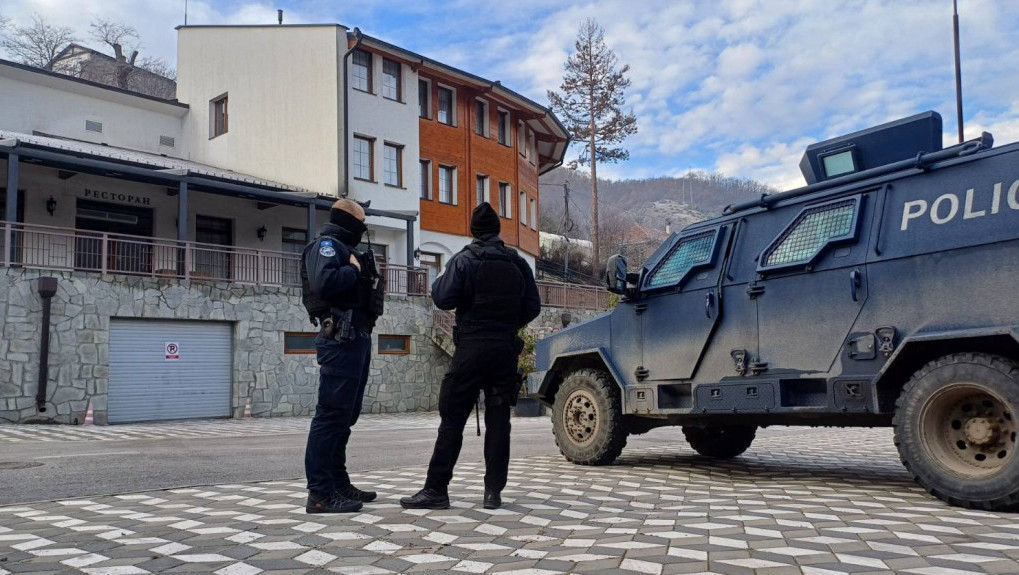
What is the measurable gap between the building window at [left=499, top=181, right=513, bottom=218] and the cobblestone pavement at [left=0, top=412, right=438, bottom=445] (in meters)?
16.0

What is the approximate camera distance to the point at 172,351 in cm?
1864

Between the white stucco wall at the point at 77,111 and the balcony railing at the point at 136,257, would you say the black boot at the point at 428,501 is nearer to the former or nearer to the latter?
the balcony railing at the point at 136,257

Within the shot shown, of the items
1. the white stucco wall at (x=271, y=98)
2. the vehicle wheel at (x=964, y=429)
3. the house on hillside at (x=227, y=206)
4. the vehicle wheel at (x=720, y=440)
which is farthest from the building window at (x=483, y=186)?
the vehicle wheel at (x=964, y=429)

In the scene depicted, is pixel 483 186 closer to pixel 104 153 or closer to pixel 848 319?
pixel 104 153

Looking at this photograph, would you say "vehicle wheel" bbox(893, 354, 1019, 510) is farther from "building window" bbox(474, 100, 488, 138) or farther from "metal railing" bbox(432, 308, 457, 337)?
"building window" bbox(474, 100, 488, 138)

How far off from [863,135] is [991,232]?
4.83 feet

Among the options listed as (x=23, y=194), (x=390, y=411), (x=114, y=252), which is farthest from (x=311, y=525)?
(x=23, y=194)

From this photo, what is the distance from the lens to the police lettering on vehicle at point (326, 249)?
200 inches

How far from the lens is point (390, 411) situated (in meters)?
22.8

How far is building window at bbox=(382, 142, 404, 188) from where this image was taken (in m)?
28.5

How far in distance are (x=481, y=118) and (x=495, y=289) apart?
28.6 meters

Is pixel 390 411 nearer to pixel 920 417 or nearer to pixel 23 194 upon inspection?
pixel 23 194

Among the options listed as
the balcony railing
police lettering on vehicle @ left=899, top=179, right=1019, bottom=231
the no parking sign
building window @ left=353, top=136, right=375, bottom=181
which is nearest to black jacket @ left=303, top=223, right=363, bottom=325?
police lettering on vehicle @ left=899, top=179, right=1019, bottom=231

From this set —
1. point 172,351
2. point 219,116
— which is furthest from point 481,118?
point 172,351
